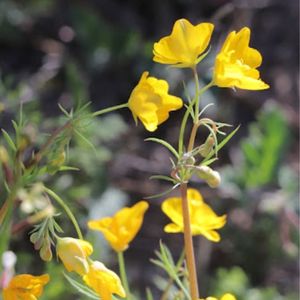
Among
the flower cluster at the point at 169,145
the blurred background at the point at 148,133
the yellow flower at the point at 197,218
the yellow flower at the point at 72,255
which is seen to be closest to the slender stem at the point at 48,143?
the flower cluster at the point at 169,145

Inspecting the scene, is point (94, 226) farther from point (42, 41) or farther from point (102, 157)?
point (42, 41)

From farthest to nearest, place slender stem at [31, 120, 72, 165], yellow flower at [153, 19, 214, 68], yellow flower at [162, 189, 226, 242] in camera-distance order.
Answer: yellow flower at [162, 189, 226, 242]
yellow flower at [153, 19, 214, 68]
slender stem at [31, 120, 72, 165]

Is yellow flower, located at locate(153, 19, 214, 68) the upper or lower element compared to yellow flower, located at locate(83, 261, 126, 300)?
upper

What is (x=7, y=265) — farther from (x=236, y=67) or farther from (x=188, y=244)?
(x=236, y=67)

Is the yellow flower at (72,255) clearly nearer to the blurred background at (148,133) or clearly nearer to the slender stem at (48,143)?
the slender stem at (48,143)

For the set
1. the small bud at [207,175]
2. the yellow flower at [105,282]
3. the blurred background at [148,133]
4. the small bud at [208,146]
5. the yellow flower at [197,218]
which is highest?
the small bud at [208,146]

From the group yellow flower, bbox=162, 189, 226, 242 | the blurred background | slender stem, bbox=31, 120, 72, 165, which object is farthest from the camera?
the blurred background

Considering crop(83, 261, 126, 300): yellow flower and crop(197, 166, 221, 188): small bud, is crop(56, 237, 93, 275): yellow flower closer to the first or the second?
crop(83, 261, 126, 300): yellow flower

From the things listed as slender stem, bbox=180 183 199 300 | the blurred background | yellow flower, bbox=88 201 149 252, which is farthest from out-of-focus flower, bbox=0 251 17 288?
the blurred background

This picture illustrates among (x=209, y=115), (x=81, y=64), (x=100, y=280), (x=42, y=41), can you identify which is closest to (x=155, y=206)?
(x=209, y=115)
